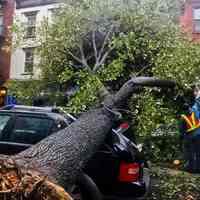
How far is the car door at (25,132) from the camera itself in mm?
5629

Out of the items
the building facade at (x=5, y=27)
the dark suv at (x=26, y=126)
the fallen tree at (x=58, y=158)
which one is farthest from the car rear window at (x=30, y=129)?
the building facade at (x=5, y=27)

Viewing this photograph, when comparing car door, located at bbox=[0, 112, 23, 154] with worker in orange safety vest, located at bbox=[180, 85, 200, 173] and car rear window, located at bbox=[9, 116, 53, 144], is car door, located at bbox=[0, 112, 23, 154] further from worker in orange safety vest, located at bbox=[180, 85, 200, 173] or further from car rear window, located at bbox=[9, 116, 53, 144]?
worker in orange safety vest, located at bbox=[180, 85, 200, 173]

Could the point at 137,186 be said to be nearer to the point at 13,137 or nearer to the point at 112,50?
the point at 13,137

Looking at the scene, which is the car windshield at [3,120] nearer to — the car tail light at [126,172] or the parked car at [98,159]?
the parked car at [98,159]

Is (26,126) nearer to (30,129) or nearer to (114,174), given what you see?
(30,129)

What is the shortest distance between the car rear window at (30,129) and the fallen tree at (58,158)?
0.65m

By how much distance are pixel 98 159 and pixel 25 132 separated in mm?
1140

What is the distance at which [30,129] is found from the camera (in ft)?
19.0

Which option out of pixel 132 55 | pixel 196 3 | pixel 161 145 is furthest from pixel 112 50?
pixel 196 3

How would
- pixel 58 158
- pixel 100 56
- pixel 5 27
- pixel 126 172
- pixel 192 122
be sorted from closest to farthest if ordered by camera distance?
pixel 58 158 < pixel 126 172 < pixel 192 122 < pixel 100 56 < pixel 5 27

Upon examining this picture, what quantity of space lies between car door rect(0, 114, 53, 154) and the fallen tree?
0.67 metres

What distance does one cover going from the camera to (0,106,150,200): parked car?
5301 mm

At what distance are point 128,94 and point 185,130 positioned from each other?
10.8 ft

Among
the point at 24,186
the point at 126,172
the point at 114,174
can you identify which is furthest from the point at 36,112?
the point at 24,186
